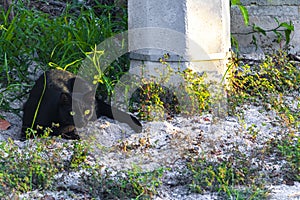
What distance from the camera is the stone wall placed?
5.41m

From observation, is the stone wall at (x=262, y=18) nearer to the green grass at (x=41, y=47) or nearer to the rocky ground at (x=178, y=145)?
the green grass at (x=41, y=47)

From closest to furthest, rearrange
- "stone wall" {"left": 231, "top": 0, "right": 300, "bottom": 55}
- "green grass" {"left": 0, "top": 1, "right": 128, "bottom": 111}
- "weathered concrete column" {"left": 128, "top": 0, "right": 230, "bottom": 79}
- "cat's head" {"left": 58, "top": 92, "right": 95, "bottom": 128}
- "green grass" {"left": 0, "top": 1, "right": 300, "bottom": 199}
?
"green grass" {"left": 0, "top": 1, "right": 300, "bottom": 199}, "cat's head" {"left": 58, "top": 92, "right": 95, "bottom": 128}, "weathered concrete column" {"left": 128, "top": 0, "right": 230, "bottom": 79}, "green grass" {"left": 0, "top": 1, "right": 128, "bottom": 111}, "stone wall" {"left": 231, "top": 0, "right": 300, "bottom": 55}

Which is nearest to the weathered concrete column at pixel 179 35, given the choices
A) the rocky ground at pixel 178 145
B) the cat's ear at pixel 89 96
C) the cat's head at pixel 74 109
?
the rocky ground at pixel 178 145

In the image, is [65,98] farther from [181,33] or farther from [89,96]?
[181,33]

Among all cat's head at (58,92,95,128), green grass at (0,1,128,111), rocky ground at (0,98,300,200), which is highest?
green grass at (0,1,128,111)

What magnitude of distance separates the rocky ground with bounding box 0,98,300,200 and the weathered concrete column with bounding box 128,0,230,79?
1.52 ft

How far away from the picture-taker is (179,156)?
10.7 feet

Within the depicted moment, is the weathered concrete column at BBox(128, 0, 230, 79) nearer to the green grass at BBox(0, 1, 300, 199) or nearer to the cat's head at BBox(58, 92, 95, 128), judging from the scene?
the green grass at BBox(0, 1, 300, 199)

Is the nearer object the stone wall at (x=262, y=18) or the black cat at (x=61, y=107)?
the black cat at (x=61, y=107)

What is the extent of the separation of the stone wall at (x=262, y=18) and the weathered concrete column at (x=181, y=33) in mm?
1084

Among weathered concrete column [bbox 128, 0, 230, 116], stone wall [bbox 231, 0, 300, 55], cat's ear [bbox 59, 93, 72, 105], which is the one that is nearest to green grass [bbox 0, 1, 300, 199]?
weathered concrete column [bbox 128, 0, 230, 116]

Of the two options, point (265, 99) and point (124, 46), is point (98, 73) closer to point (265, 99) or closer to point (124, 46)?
point (124, 46)

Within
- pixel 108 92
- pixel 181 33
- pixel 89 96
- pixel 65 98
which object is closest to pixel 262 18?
pixel 181 33

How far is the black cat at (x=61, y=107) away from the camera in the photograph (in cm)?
354
